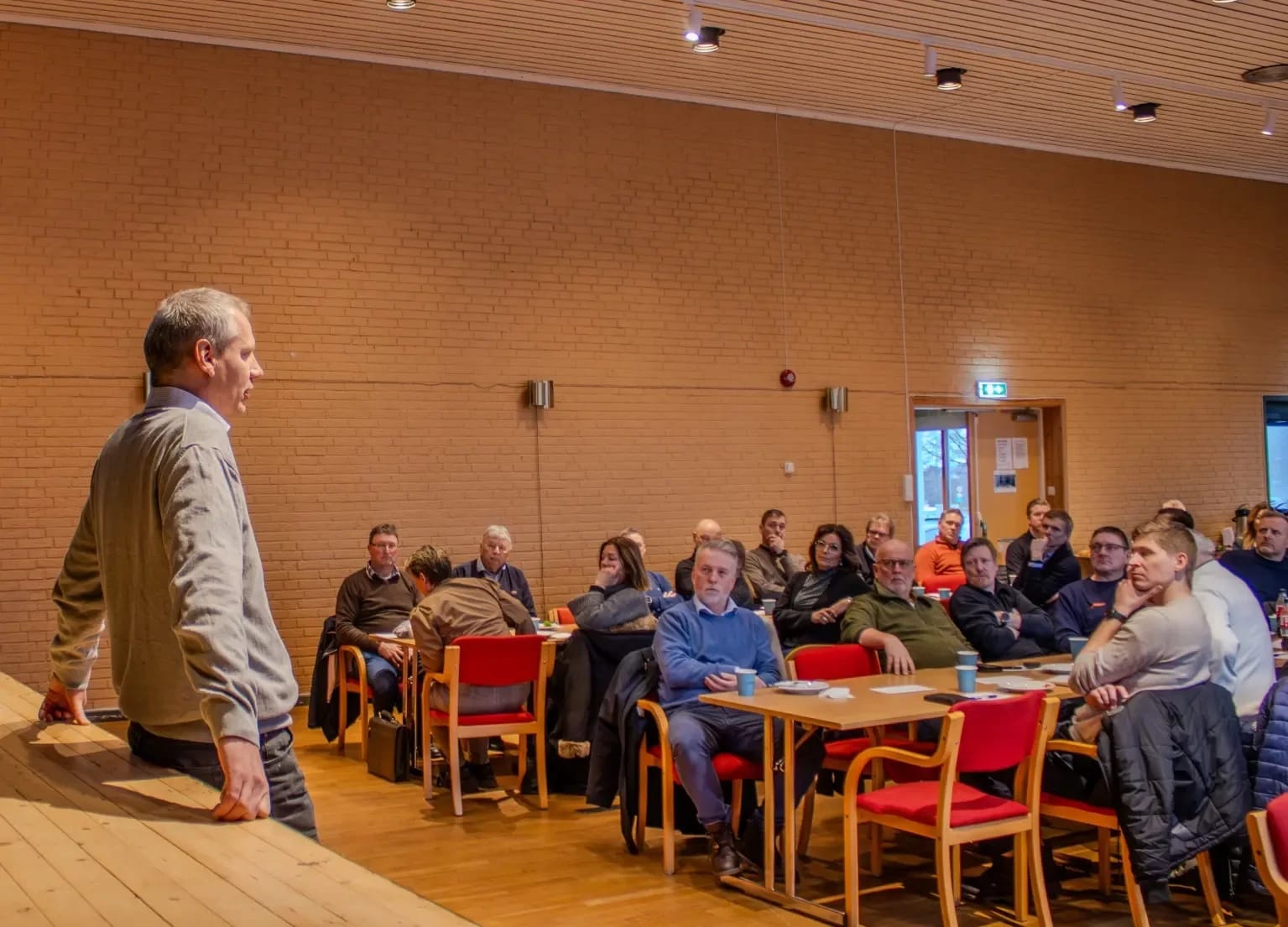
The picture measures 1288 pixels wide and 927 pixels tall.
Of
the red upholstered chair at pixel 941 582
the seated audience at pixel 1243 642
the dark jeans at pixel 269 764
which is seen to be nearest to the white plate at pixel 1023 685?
the seated audience at pixel 1243 642

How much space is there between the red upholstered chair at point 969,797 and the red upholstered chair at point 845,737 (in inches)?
17.6

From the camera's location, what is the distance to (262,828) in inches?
84.1

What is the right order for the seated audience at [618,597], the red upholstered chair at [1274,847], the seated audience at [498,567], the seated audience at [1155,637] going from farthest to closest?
1. the seated audience at [498,567]
2. the seated audience at [618,597]
3. the seated audience at [1155,637]
4. the red upholstered chair at [1274,847]

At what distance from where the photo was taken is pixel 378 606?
26.8ft

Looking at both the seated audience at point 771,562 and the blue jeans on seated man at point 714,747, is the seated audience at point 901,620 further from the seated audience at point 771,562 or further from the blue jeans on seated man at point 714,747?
the seated audience at point 771,562

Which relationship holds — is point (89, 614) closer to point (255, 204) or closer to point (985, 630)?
point (985, 630)

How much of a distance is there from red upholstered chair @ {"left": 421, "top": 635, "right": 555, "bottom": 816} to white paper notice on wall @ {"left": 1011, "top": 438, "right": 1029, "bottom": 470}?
737cm

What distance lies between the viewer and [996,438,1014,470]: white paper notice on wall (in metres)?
12.6

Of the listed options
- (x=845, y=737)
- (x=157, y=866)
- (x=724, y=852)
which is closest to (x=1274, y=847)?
(x=157, y=866)

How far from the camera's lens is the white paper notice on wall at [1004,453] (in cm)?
1262

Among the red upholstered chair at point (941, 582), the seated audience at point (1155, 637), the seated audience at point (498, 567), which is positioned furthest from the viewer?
the red upholstered chair at point (941, 582)

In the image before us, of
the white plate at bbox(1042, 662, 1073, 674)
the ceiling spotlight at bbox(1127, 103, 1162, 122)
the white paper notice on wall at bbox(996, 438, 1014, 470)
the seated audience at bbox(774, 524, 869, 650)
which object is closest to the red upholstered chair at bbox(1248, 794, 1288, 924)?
the white plate at bbox(1042, 662, 1073, 674)

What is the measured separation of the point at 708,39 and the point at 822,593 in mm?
4129

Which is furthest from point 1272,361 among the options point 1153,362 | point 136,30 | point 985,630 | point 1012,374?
point 136,30
